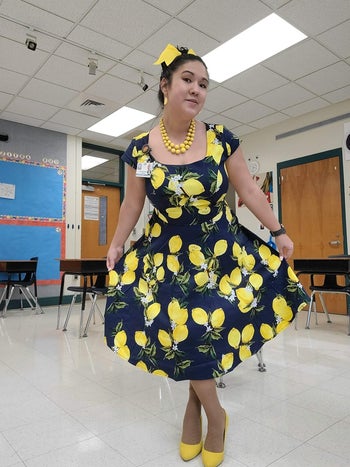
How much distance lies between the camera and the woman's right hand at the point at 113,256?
1.46 metres

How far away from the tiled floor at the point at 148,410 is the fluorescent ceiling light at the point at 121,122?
3564mm

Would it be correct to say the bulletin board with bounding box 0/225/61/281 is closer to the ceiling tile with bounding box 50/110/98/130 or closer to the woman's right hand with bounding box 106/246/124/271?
the ceiling tile with bounding box 50/110/98/130

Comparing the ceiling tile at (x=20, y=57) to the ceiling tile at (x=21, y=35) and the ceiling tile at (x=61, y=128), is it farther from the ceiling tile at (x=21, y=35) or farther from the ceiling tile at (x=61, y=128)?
the ceiling tile at (x=61, y=128)

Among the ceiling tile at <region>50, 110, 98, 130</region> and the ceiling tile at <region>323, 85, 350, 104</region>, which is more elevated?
the ceiling tile at <region>50, 110, 98, 130</region>

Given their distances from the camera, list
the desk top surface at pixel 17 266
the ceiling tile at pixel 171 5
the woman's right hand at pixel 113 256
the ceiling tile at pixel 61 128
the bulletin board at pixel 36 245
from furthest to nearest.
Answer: the ceiling tile at pixel 61 128 → the bulletin board at pixel 36 245 → the desk top surface at pixel 17 266 → the ceiling tile at pixel 171 5 → the woman's right hand at pixel 113 256

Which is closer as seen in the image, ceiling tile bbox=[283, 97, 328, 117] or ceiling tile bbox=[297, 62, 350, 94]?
ceiling tile bbox=[297, 62, 350, 94]

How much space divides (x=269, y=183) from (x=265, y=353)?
3.52 m

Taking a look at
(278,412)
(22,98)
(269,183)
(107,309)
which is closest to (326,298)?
(269,183)

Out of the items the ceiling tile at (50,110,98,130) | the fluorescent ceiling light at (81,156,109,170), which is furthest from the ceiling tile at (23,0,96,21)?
the fluorescent ceiling light at (81,156,109,170)

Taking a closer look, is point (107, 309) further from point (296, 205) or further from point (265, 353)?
point (296, 205)

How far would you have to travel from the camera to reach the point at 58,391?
2039 millimetres

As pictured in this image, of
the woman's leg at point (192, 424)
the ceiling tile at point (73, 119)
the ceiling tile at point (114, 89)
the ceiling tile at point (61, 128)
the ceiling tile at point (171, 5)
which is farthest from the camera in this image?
the ceiling tile at point (61, 128)

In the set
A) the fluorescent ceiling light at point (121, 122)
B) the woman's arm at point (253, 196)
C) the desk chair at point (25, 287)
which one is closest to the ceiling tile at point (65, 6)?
the fluorescent ceiling light at point (121, 122)

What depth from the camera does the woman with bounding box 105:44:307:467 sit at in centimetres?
123
